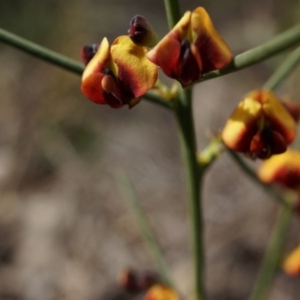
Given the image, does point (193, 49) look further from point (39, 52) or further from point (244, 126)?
point (39, 52)

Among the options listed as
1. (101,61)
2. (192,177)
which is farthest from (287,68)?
(101,61)

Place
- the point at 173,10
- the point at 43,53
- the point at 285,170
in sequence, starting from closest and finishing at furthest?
the point at 173,10 < the point at 43,53 < the point at 285,170

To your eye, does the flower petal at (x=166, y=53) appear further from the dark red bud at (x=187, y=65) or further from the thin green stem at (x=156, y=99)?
the thin green stem at (x=156, y=99)

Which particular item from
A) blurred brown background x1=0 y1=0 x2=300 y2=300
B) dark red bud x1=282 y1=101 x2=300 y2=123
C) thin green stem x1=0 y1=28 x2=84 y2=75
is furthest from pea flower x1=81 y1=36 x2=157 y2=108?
blurred brown background x1=0 y1=0 x2=300 y2=300

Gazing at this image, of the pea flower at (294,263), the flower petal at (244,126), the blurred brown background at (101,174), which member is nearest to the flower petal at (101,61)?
the flower petal at (244,126)

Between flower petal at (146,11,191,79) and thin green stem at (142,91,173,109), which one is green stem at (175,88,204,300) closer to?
thin green stem at (142,91,173,109)

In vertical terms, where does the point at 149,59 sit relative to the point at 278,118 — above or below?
above
